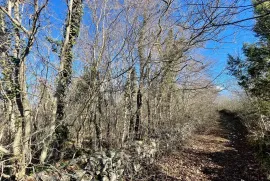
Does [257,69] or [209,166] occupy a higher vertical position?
[257,69]

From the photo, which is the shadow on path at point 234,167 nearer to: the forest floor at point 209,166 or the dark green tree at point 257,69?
the forest floor at point 209,166

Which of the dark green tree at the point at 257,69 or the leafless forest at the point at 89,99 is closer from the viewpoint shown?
the leafless forest at the point at 89,99

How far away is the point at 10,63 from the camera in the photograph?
5340 mm

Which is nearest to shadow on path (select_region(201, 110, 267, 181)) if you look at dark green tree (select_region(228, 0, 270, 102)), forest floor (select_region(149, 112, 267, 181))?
forest floor (select_region(149, 112, 267, 181))

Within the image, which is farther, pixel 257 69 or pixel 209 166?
pixel 257 69

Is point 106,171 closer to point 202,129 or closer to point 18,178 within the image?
point 18,178

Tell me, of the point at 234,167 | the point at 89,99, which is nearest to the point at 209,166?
the point at 234,167

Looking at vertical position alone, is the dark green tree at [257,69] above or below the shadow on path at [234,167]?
above

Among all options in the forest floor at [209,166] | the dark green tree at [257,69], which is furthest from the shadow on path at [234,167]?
the dark green tree at [257,69]

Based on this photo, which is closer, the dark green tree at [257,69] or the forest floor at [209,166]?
the forest floor at [209,166]

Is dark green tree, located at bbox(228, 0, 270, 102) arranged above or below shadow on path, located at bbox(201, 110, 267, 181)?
above

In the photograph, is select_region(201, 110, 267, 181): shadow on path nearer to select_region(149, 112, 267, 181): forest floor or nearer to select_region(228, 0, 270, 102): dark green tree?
select_region(149, 112, 267, 181): forest floor

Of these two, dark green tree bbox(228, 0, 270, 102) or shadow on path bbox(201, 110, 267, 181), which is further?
dark green tree bbox(228, 0, 270, 102)

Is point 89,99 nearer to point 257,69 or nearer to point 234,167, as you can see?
point 234,167
